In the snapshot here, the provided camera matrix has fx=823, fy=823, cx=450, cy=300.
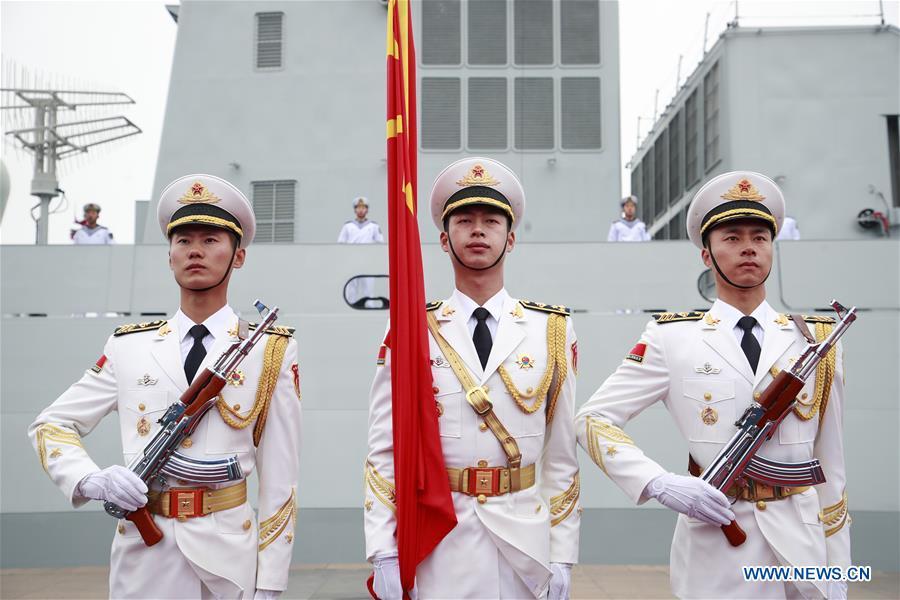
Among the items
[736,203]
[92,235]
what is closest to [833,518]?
[736,203]

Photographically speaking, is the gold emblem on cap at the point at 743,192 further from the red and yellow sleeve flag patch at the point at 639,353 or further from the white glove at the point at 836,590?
the white glove at the point at 836,590

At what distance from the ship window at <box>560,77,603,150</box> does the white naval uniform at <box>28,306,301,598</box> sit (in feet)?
23.0

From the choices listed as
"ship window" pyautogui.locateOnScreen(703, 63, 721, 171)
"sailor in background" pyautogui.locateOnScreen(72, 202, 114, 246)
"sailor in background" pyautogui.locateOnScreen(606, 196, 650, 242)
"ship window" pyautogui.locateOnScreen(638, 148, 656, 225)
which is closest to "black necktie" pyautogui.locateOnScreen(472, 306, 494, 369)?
"sailor in background" pyautogui.locateOnScreen(606, 196, 650, 242)

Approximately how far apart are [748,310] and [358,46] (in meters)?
7.44

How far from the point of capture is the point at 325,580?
20.6 feet

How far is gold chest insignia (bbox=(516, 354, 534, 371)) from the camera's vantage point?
2787 millimetres

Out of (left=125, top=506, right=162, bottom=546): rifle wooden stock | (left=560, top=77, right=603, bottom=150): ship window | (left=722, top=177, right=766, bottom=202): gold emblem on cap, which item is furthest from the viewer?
(left=560, top=77, right=603, bottom=150): ship window

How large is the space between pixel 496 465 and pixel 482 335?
0.45 metres

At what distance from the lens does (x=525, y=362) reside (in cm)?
279

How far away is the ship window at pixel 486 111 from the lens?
940 centimetres

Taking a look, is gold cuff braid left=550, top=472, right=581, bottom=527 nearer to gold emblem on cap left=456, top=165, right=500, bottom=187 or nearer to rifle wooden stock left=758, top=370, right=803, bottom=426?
rifle wooden stock left=758, top=370, right=803, bottom=426

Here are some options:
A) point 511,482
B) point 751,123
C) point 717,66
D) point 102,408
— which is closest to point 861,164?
Result: point 751,123

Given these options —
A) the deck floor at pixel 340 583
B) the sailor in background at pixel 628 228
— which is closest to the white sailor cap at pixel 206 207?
the deck floor at pixel 340 583

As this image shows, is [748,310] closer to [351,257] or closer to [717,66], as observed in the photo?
[351,257]
